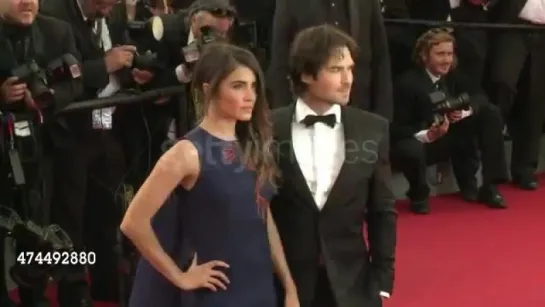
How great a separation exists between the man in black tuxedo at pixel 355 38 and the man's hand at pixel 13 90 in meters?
1.20

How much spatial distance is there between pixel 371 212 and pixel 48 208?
134 cm

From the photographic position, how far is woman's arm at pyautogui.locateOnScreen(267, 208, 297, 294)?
2.39 meters

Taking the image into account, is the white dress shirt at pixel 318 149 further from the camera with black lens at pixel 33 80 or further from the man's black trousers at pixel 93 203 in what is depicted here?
the man's black trousers at pixel 93 203

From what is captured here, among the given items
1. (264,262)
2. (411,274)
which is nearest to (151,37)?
(411,274)

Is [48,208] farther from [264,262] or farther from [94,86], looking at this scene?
[264,262]

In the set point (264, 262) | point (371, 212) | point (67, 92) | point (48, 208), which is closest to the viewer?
point (264, 262)

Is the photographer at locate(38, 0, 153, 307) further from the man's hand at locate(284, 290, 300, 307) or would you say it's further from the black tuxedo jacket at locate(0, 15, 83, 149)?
the man's hand at locate(284, 290, 300, 307)

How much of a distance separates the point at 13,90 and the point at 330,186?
1076mm

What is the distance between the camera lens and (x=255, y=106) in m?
2.36

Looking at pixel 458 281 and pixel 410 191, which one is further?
pixel 410 191

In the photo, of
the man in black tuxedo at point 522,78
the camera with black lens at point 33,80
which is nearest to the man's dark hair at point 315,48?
the camera with black lens at point 33,80

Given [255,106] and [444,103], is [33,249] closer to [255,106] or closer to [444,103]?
[255,106]

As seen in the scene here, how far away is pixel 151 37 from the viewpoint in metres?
3.79

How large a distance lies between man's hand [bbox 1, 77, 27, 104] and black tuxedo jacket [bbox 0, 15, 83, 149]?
101mm
